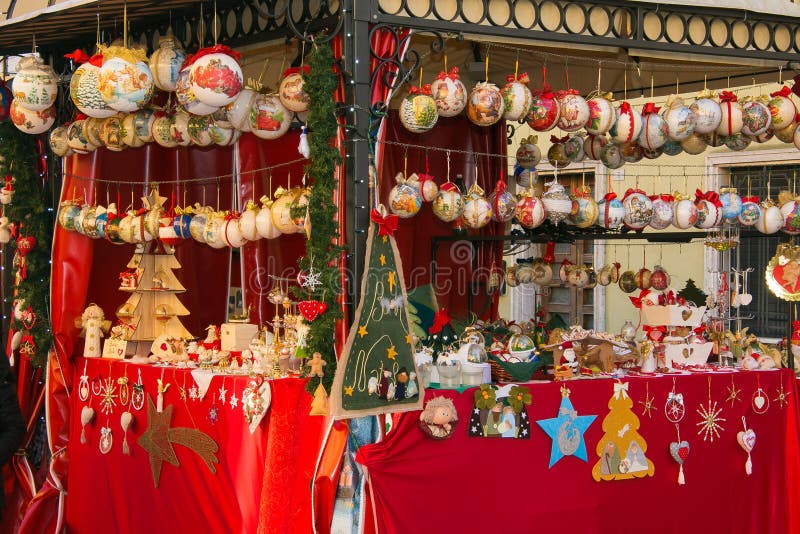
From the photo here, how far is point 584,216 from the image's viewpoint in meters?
6.51

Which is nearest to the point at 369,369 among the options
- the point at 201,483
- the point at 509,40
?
the point at 201,483

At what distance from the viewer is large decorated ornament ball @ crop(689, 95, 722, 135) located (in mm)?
6316

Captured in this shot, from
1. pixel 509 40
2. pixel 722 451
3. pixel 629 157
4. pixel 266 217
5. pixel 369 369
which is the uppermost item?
pixel 509 40

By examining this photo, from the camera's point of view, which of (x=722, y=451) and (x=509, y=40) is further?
(x=722, y=451)

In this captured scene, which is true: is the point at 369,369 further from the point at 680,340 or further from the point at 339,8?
the point at 680,340

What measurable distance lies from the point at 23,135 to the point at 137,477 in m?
2.40

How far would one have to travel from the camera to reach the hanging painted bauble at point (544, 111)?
602 cm

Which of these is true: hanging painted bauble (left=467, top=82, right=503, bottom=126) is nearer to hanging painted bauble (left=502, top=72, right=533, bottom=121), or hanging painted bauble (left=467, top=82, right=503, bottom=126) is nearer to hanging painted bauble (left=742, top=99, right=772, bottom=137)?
hanging painted bauble (left=502, top=72, right=533, bottom=121)

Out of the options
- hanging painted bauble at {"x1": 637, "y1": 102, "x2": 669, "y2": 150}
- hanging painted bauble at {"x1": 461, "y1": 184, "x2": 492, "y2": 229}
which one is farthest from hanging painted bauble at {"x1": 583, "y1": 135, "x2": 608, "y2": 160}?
Answer: hanging painted bauble at {"x1": 461, "y1": 184, "x2": 492, "y2": 229}

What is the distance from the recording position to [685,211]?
6.40 meters

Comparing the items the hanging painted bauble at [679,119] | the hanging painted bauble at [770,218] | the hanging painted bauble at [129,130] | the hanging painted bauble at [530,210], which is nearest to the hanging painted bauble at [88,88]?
the hanging painted bauble at [129,130]

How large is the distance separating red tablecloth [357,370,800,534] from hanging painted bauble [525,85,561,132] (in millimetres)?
1481

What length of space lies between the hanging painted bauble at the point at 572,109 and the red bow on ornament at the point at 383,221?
1.42 meters

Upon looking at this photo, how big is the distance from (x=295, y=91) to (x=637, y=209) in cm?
225
